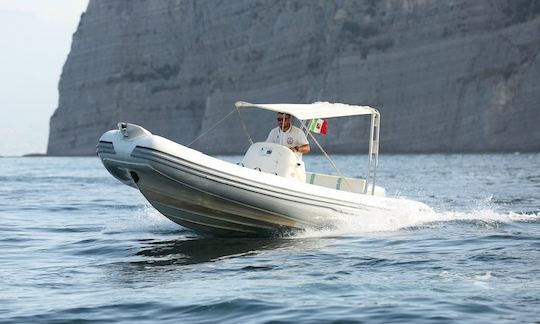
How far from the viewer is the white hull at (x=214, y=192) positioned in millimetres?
15438

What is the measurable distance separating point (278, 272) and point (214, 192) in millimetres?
3312

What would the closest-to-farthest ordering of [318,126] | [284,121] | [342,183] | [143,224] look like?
[284,121]
[318,126]
[342,183]
[143,224]

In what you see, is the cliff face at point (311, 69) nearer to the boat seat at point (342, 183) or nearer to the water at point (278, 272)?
the boat seat at point (342, 183)

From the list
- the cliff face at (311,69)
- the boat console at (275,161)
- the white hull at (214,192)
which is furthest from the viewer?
the cliff face at (311,69)

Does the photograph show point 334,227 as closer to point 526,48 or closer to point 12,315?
point 12,315

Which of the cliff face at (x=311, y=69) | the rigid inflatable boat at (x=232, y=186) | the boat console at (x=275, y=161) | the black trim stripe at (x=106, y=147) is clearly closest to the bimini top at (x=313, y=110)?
the rigid inflatable boat at (x=232, y=186)

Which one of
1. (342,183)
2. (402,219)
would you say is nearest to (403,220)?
(402,219)

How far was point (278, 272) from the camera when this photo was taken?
41.9 feet

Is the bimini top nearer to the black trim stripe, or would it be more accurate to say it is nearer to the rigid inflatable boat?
the rigid inflatable boat

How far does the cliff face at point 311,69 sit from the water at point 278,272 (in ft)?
242

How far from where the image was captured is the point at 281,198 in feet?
53.5

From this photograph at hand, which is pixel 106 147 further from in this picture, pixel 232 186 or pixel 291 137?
pixel 291 137

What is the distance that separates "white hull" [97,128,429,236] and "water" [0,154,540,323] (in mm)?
318

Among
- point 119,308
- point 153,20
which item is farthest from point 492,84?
point 119,308
